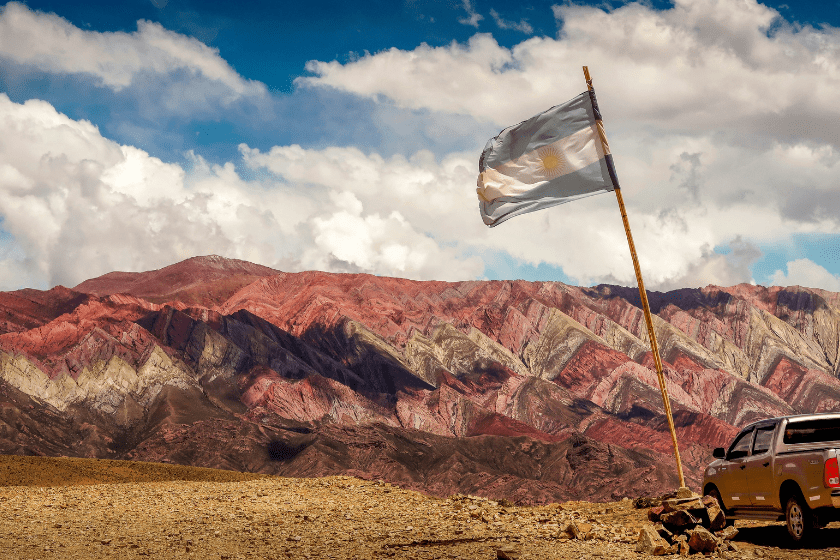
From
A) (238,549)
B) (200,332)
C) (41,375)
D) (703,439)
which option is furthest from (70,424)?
(238,549)

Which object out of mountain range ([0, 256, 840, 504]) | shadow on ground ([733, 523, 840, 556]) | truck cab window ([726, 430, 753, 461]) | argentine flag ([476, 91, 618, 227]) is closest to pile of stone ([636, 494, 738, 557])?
shadow on ground ([733, 523, 840, 556])

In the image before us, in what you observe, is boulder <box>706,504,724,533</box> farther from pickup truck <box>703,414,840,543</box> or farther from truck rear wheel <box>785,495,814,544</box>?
truck rear wheel <box>785,495,814,544</box>

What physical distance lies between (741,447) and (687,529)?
8.45ft

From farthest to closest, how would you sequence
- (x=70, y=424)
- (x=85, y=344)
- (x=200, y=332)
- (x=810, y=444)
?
(x=200, y=332) < (x=85, y=344) < (x=70, y=424) < (x=810, y=444)

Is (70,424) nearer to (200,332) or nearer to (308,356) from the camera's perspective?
(200,332)

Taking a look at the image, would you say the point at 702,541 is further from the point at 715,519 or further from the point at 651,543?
the point at 715,519

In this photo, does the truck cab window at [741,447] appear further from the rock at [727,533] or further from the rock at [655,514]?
the rock at [655,514]

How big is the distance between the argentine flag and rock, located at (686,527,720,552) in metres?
6.66

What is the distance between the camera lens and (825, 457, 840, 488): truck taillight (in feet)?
39.6

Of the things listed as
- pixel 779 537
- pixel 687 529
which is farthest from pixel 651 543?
pixel 779 537

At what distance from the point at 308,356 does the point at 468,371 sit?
39.5m

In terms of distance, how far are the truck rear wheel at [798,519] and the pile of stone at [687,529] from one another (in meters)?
0.97

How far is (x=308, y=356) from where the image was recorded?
182750 millimetres

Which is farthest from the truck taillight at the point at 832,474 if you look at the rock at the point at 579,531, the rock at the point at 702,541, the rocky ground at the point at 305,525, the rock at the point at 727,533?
the rock at the point at 579,531
